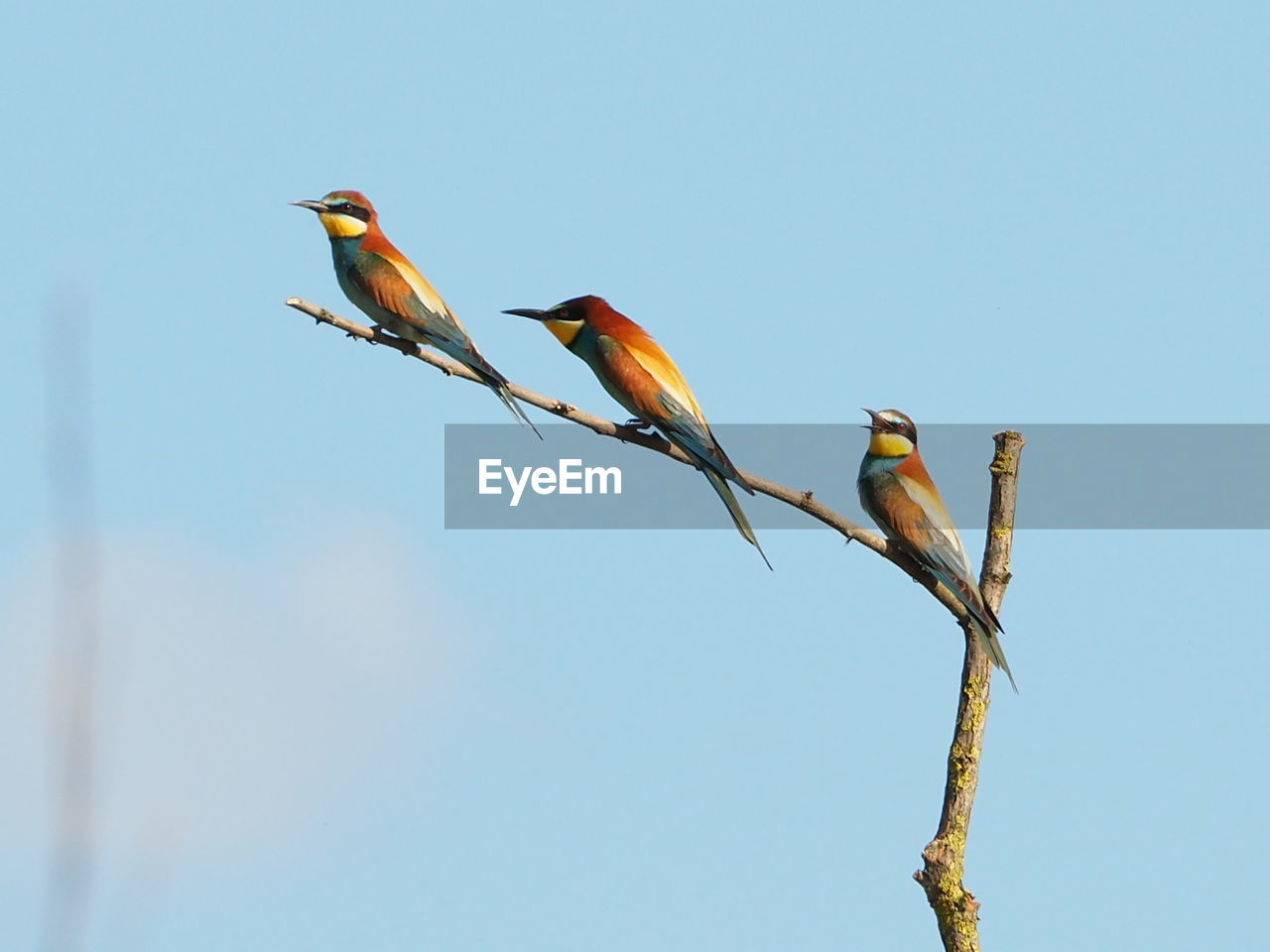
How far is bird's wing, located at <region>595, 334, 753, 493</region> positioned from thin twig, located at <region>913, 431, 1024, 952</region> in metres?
0.64

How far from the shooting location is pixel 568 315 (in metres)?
4.32

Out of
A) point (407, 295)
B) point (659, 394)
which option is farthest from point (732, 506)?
point (407, 295)

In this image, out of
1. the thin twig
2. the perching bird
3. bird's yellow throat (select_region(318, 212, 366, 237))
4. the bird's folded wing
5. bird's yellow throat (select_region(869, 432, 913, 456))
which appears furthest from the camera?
bird's yellow throat (select_region(318, 212, 366, 237))

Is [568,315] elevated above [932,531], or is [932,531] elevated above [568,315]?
[568,315]

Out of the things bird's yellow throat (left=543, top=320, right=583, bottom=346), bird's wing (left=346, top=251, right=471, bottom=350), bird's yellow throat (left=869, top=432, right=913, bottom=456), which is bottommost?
bird's yellow throat (left=869, top=432, right=913, bottom=456)

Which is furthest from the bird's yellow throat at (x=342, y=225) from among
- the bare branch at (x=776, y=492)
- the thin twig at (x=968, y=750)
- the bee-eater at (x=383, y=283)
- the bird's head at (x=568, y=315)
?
the thin twig at (x=968, y=750)

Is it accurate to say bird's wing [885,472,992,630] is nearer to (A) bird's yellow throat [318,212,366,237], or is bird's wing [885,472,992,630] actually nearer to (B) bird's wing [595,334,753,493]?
(B) bird's wing [595,334,753,493]

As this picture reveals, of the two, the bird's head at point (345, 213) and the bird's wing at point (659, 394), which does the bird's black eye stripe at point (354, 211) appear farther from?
the bird's wing at point (659, 394)

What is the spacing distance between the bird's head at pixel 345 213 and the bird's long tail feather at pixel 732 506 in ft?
4.74

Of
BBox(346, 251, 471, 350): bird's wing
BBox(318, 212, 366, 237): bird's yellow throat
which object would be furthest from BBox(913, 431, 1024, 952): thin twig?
BBox(318, 212, 366, 237): bird's yellow throat

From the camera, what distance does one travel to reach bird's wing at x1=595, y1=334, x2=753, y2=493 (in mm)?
3789

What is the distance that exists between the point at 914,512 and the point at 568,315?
3.50 feet

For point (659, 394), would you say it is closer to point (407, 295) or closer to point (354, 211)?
point (407, 295)

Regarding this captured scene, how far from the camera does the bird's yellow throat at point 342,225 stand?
183 inches
